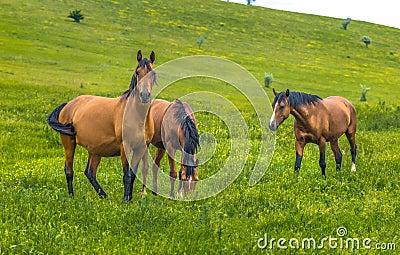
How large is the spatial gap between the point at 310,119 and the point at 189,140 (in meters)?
3.48

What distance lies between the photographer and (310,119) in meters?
12.2

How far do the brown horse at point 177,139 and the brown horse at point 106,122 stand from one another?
759 millimetres

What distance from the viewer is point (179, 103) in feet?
38.3

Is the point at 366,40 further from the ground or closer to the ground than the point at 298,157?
further from the ground

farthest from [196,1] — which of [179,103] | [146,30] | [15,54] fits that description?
[179,103]

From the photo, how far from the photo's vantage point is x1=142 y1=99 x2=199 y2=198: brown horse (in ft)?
34.0

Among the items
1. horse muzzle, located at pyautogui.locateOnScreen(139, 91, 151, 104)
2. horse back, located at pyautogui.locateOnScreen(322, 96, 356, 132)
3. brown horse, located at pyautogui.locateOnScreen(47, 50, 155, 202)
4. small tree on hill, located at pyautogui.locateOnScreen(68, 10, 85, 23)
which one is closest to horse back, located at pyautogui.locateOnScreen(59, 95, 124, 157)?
brown horse, located at pyautogui.locateOnScreen(47, 50, 155, 202)

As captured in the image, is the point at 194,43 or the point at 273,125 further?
the point at 194,43

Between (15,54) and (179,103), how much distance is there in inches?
1721

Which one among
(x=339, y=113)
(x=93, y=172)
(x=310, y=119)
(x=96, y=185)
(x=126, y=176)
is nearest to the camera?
(x=126, y=176)

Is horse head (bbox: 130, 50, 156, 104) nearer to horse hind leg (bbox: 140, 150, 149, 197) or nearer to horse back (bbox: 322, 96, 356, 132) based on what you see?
horse hind leg (bbox: 140, 150, 149, 197)

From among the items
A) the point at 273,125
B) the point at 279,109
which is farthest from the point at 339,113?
the point at 273,125

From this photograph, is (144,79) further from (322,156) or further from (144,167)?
(322,156)

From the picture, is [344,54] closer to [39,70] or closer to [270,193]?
[39,70]
